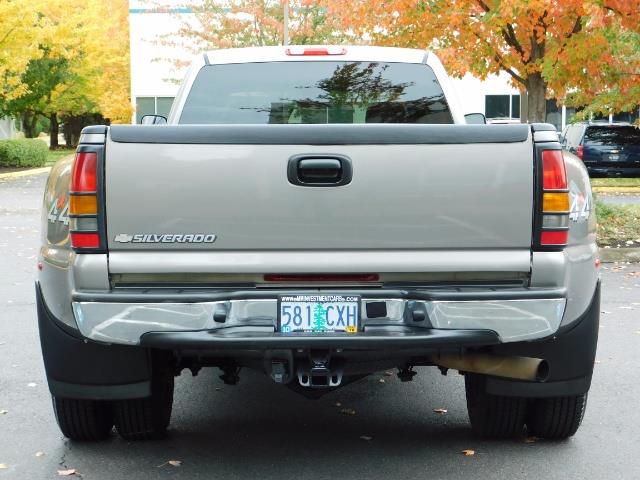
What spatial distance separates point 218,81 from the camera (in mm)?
6414

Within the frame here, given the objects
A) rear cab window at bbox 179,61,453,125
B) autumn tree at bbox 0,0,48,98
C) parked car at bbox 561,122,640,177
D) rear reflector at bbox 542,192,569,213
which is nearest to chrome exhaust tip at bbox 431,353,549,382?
rear reflector at bbox 542,192,569,213

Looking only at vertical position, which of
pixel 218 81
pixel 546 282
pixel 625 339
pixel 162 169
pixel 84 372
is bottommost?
pixel 625 339

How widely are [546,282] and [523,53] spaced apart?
1413 cm

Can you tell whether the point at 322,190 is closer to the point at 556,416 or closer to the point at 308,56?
the point at 556,416

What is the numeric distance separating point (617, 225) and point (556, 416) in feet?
31.7

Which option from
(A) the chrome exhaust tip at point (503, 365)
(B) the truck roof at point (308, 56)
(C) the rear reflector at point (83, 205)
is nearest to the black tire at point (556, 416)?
(A) the chrome exhaust tip at point (503, 365)

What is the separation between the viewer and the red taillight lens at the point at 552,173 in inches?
171

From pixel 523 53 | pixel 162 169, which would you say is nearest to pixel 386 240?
pixel 162 169

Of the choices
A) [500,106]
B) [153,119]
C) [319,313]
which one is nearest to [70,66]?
[500,106]

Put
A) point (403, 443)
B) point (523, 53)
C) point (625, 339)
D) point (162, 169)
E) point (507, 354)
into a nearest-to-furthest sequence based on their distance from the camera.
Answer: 1. point (162, 169)
2. point (507, 354)
3. point (403, 443)
4. point (625, 339)
5. point (523, 53)

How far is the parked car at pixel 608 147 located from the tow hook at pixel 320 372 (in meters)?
23.8

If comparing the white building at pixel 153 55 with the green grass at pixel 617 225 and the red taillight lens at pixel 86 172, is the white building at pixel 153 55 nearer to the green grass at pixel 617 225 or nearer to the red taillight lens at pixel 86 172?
the green grass at pixel 617 225

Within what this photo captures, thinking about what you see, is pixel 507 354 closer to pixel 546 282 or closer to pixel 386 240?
pixel 546 282

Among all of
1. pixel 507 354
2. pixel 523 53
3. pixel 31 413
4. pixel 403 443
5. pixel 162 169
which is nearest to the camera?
pixel 162 169
